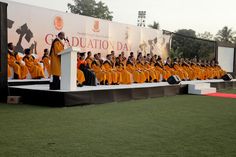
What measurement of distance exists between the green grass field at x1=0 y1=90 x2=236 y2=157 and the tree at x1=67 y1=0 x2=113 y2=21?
51981 mm

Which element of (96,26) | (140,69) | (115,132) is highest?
(96,26)

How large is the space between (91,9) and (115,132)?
5757 cm

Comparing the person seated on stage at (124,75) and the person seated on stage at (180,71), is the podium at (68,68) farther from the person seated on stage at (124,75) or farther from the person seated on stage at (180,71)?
the person seated on stage at (180,71)

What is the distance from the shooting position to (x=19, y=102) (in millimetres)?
7535

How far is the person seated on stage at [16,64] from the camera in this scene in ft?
33.0

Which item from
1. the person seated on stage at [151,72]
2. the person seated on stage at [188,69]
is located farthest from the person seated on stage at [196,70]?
the person seated on stage at [151,72]

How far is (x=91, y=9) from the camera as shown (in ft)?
198

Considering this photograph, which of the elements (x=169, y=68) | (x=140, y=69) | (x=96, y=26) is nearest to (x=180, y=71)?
(x=169, y=68)

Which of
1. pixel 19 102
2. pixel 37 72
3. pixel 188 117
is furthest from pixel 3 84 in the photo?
pixel 188 117

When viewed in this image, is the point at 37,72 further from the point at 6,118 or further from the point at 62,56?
the point at 6,118

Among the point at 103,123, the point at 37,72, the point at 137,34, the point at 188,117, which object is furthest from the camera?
the point at 137,34

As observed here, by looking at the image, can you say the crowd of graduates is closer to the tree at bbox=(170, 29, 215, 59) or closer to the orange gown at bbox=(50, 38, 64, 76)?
the orange gown at bbox=(50, 38, 64, 76)

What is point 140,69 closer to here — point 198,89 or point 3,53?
point 198,89

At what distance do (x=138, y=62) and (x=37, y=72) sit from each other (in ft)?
12.1
